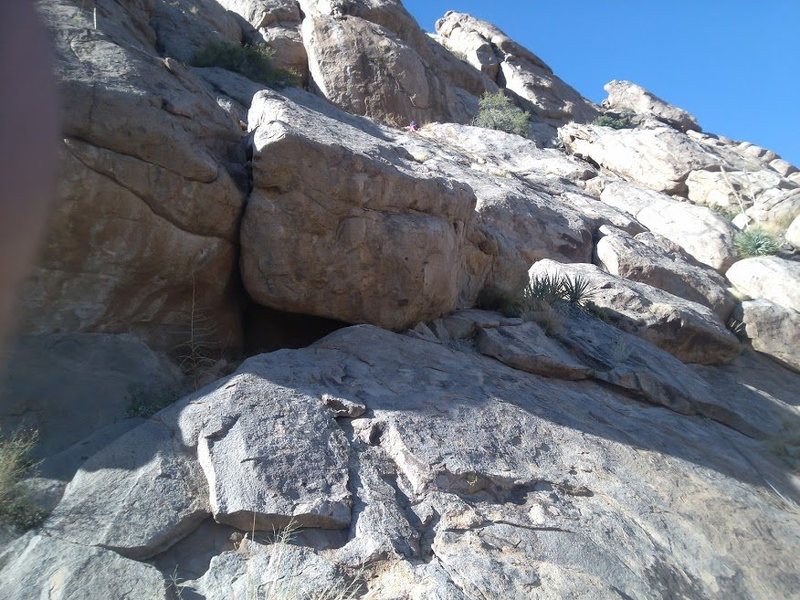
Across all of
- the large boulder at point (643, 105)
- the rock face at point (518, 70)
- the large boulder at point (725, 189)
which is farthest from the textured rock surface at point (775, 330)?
the large boulder at point (643, 105)

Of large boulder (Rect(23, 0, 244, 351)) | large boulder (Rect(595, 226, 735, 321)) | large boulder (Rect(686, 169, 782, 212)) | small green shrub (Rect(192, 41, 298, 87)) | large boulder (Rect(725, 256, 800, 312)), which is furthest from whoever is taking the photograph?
large boulder (Rect(686, 169, 782, 212))

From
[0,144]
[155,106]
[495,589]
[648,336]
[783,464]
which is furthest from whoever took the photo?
[648,336]

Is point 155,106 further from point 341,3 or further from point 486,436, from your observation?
point 341,3

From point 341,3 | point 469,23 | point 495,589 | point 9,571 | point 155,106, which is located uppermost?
point 469,23

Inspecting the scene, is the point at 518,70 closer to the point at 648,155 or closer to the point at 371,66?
the point at 648,155

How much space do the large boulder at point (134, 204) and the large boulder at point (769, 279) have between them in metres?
11.3

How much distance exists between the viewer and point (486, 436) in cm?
588

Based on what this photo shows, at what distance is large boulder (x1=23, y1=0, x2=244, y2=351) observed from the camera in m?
5.89

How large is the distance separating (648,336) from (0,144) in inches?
377

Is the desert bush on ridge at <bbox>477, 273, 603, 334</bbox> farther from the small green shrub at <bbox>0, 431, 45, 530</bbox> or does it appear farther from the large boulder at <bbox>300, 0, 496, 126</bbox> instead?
the large boulder at <bbox>300, 0, 496, 126</bbox>

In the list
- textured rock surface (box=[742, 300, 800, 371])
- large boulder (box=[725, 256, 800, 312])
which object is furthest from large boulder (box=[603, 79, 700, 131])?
textured rock surface (box=[742, 300, 800, 371])

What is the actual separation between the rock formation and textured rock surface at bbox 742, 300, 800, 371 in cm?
87

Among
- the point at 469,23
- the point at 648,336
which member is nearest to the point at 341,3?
the point at 469,23

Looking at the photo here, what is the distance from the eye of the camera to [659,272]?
13.1m
